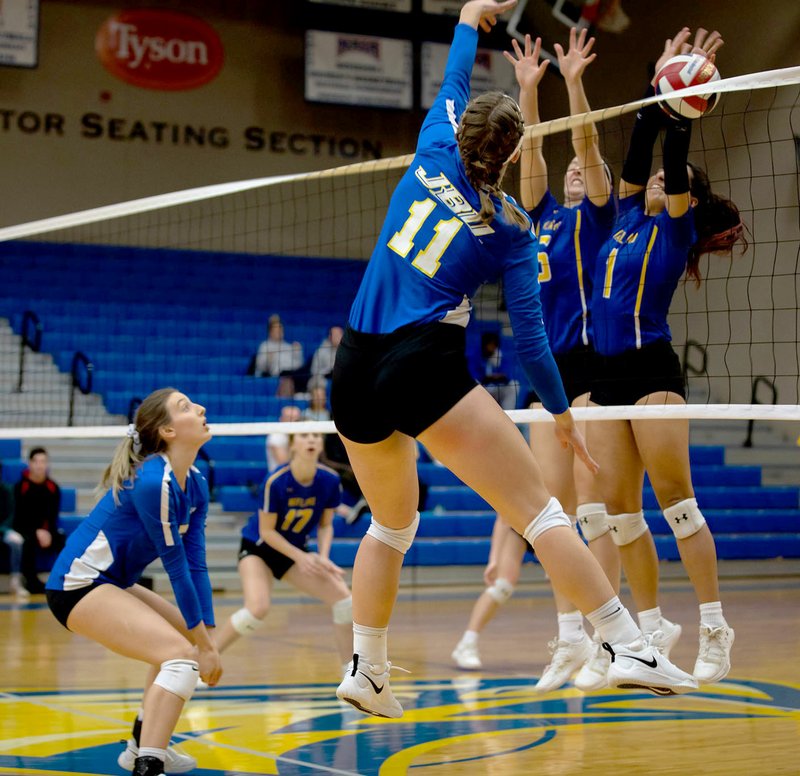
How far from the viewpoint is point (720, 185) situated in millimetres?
15766

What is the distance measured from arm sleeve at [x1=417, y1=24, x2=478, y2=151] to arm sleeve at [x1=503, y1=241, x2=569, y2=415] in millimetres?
539

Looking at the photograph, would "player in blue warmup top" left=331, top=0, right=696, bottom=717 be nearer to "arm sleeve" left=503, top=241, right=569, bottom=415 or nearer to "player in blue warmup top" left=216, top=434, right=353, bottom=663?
"arm sleeve" left=503, top=241, right=569, bottom=415

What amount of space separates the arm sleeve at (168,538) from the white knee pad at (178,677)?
18cm

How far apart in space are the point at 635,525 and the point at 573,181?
168 cm

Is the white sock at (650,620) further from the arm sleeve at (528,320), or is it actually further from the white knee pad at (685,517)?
the arm sleeve at (528,320)

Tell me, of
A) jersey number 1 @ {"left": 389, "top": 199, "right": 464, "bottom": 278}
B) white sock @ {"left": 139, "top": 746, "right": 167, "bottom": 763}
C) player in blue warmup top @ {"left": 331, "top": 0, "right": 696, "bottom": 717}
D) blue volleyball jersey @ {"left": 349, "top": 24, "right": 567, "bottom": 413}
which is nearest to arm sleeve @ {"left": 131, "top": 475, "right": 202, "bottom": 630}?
white sock @ {"left": 139, "top": 746, "right": 167, "bottom": 763}

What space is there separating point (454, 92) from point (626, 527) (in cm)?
209

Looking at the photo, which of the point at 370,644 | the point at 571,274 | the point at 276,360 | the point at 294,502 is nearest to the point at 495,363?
the point at 276,360

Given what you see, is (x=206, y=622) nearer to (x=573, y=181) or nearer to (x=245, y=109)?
(x=573, y=181)

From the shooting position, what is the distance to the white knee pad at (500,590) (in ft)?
24.0

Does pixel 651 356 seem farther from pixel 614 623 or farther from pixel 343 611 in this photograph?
pixel 343 611

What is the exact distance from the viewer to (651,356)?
15.8ft

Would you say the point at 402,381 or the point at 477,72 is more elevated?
the point at 477,72

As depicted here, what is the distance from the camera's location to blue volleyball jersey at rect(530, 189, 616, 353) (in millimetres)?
5340
